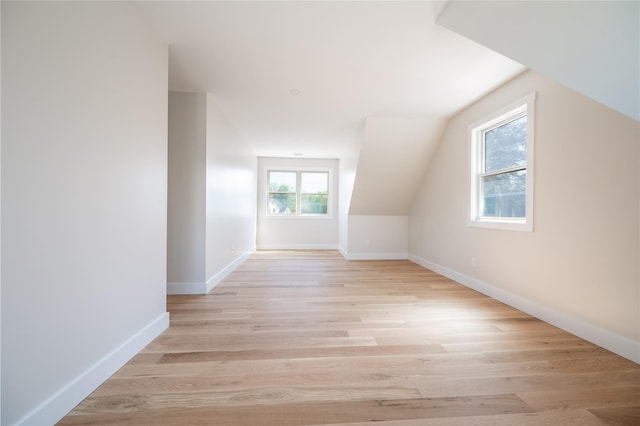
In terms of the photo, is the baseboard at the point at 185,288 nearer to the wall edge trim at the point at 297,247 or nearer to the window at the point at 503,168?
the window at the point at 503,168

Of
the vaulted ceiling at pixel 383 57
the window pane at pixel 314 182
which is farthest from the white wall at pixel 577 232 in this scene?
the window pane at pixel 314 182

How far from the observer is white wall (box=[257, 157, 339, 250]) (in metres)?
6.52

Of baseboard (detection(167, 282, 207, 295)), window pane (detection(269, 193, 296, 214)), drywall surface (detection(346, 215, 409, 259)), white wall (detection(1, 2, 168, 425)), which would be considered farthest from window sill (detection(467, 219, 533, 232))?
window pane (detection(269, 193, 296, 214))

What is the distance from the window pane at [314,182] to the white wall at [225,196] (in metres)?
1.78

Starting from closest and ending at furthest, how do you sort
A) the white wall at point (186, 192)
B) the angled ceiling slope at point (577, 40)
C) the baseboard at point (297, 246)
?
the angled ceiling slope at point (577, 40) < the white wall at point (186, 192) < the baseboard at point (297, 246)

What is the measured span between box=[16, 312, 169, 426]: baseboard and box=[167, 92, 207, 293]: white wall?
109 centimetres

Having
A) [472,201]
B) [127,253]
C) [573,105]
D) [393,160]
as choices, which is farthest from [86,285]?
[393,160]

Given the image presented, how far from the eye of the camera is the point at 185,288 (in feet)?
9.26

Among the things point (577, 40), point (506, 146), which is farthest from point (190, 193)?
point (506, 146)

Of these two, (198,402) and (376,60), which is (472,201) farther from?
(198,402)

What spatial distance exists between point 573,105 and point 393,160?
7.88ft

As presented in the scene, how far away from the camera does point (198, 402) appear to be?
1.22m

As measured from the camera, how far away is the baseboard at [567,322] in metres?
1.62

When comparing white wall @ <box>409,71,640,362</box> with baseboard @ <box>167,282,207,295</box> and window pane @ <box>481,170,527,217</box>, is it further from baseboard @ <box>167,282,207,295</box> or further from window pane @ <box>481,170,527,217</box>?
baseboard @ <box>167,282,207,295</box>
